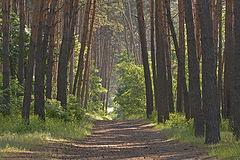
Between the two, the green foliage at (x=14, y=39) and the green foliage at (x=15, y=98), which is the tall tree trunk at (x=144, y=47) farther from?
the green foliage at (x=15, y=98)

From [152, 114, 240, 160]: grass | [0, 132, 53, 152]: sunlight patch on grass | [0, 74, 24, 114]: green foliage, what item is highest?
[0, 74, 24, 114]: green foliage

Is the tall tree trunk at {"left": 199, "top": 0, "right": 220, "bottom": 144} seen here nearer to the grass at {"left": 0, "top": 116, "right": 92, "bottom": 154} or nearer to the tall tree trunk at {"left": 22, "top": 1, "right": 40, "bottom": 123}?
the grass at {"left": 0, "top": 116, "right": 92, "bottom": 154}

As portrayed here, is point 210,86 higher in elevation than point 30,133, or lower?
higher

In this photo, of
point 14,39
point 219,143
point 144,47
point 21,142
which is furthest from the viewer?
point 144,47

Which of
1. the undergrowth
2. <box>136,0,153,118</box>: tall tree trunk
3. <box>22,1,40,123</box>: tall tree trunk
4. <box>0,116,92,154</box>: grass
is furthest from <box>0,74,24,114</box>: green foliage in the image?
<box>136,0,153,118</box>: tall tree trunk

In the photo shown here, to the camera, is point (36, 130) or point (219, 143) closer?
point (219, 143)

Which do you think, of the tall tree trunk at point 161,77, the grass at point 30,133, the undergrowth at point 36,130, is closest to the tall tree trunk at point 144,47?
the tall tree trunk at point 161,77

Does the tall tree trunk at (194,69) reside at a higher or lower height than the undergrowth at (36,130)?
higher

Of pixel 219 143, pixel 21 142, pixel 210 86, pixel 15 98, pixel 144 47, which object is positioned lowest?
pixel 219 143

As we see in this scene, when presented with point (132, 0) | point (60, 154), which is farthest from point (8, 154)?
point (132, 0)

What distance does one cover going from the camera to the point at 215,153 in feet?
29.7

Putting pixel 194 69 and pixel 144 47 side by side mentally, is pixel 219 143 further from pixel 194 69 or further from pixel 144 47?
pixel 144 47

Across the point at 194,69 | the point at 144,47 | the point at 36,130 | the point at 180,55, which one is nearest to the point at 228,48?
the point at 180,55

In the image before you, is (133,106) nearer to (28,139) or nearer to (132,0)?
(132,0)
